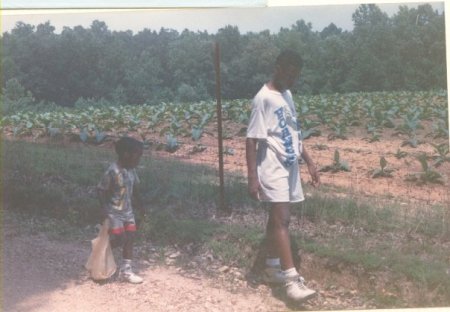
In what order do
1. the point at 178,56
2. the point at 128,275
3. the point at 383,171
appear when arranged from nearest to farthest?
the point at 128,275 → the point at 178,56 → the point at 383,171

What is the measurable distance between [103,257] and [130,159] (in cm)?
78

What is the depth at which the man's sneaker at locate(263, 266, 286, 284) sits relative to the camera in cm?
418

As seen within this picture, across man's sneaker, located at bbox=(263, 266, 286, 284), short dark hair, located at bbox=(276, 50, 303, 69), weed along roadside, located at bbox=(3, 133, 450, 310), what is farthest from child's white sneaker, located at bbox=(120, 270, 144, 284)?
short dark hair, located at bbox=(276, 50, 303, 69)

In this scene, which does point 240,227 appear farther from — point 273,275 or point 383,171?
point 383,171

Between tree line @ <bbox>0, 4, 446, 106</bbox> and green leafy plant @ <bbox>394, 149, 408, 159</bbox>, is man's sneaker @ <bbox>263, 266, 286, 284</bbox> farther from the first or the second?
green leafy plant @ <bbox>394, 149, 408, 159</bbox>

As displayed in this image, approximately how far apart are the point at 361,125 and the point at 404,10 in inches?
185

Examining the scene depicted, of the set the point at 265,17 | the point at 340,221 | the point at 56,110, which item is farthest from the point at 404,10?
the point at 56,110

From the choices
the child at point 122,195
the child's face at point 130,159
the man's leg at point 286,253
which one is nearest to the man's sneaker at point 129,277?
the child at point 122,195

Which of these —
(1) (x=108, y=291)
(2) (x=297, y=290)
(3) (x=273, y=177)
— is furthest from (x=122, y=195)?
(2) (x=297, y=290)

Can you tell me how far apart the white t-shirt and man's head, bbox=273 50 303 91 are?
8 centimetres

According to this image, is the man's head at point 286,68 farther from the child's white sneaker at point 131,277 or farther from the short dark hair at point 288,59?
the child's white sneaker at point 131,277

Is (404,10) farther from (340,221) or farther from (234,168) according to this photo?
(234,168)

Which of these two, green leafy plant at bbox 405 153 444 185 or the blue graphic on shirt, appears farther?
green leafy plant at bbox 405 153 444 185

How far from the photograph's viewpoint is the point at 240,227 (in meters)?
4.88
